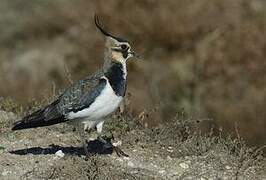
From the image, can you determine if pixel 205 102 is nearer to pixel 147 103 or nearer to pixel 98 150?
pixel 147 103

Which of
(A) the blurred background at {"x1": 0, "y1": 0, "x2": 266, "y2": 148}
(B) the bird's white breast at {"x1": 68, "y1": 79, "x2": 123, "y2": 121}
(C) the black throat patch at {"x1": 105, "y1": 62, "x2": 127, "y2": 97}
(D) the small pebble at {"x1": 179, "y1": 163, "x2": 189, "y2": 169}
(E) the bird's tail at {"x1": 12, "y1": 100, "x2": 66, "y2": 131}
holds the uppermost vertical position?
(C) the black throat patch at {"x1": 105, "y1": 62, "x2": 127, "y2": 97}

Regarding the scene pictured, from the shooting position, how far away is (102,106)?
7.77m

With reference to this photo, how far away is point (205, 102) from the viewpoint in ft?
52.0

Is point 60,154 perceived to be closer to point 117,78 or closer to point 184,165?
point 117,78

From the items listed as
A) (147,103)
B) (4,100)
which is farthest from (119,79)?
(147,103)

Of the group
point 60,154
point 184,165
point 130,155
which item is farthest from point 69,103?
point 184,165

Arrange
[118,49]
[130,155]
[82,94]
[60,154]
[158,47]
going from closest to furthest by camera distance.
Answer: [82,94] < [118,49] < [60,154] < [130,155] < [158,47]

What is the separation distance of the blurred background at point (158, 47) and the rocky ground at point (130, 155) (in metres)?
6.01

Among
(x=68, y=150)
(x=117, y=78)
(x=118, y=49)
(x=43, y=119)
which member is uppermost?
(x=118, y=49)

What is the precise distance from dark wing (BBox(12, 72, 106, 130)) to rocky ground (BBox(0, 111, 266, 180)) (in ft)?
1.34

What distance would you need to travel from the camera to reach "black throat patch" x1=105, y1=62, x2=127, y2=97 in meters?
7.91

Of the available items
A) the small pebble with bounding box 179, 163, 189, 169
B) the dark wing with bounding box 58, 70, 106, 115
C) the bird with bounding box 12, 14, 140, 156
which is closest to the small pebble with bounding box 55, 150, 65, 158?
the bird with bounding box 12, 14, 140, 156

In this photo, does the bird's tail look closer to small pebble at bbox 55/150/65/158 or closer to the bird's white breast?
the bird's white breast

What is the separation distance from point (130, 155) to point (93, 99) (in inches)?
38.5
